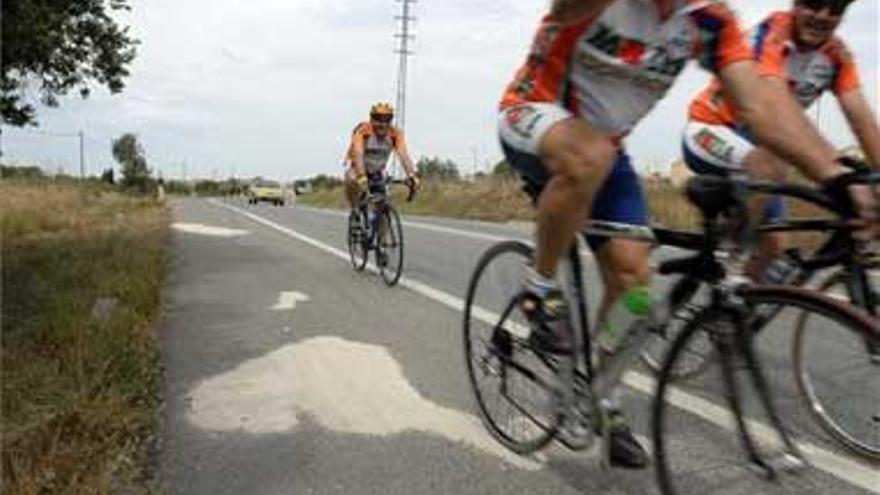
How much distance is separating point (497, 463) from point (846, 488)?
140 cm

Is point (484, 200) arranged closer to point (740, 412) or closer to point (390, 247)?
point (390, 247)

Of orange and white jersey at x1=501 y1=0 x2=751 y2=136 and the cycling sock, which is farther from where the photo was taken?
the cycling sock

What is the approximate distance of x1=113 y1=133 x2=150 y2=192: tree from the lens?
8775 centimetres

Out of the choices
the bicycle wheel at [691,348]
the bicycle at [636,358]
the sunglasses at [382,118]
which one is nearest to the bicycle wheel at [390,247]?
the sunglasses at [382,118]

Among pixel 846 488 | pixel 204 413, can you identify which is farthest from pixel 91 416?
pixel 846 488

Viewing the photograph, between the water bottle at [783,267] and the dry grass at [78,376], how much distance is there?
2.71m

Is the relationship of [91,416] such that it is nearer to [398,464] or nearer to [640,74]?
[398,464]

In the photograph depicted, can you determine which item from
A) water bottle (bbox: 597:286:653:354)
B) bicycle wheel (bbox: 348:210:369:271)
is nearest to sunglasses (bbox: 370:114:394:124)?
bicycle wheel (bbox: 348:210:369:271)

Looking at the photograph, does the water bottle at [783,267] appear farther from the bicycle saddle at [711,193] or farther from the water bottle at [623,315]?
the bicycle saddle at [711,193]

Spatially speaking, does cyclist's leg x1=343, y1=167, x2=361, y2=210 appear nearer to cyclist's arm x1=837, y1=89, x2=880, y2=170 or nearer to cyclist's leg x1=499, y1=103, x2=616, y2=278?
cyclist's arm x1=837, y1=89, x2=880, y2=170

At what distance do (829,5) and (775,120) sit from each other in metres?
1.39

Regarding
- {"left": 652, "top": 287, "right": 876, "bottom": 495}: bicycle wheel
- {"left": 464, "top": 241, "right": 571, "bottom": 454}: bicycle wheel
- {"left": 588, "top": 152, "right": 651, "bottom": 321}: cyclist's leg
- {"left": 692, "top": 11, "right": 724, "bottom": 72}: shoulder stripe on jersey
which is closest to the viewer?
{"left": 652, "top": 287, "right": 876, "bottom": 495}: bicycle wheel

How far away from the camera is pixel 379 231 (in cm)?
1219

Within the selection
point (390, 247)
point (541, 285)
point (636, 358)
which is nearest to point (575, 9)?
point (541, 285)
